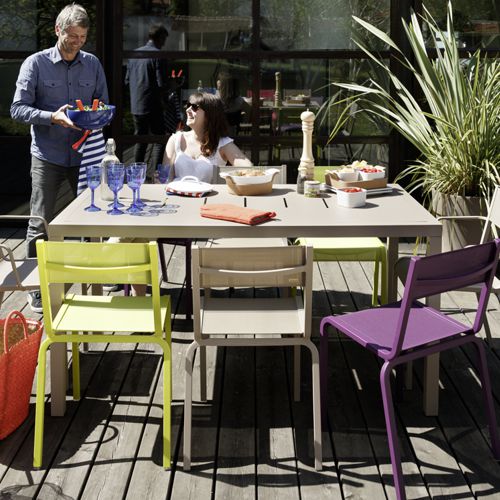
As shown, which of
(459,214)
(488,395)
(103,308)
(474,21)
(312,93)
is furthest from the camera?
(312,93)

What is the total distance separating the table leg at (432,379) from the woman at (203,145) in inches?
64.3

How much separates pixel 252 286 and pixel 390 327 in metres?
0.54

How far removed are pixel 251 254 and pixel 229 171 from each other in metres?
1.77

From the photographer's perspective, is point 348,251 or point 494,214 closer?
point 494,214

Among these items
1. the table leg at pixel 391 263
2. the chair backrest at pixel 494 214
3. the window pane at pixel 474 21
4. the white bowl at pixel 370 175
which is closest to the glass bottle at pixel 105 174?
the white bowl at pixel 370 175

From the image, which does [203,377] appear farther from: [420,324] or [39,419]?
[420,324]

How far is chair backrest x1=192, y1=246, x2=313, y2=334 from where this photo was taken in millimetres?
3176

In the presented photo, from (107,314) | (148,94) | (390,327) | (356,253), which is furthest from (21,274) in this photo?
(148,94)

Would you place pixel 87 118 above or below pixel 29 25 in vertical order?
below

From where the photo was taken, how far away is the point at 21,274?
4270mm

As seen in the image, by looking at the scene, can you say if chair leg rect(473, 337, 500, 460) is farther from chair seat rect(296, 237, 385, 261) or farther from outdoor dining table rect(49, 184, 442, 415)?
chair seat rect(296, 237, 385, 261)

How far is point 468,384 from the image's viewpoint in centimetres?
406

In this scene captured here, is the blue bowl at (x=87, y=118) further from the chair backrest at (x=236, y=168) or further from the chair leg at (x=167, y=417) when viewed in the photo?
the chair leg at (x=167, y=417)

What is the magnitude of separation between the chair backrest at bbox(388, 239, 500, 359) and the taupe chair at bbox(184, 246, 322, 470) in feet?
1.17
